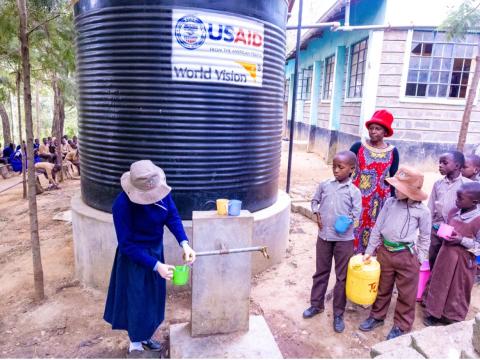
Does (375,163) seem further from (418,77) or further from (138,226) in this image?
(418,77)

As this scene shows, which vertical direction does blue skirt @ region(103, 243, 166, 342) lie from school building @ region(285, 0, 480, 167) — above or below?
below

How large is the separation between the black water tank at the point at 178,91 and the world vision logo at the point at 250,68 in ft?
0.03

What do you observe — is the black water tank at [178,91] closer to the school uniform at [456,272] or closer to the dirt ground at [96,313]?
the dirt ground at [96,313]

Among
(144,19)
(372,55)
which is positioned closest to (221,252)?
(144,19)

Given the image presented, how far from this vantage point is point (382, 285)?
3.24 meters

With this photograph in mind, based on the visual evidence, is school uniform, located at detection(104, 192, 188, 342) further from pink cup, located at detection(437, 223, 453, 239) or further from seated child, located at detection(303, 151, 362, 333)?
pink cup, located at detection(437, 223, 453, 239)

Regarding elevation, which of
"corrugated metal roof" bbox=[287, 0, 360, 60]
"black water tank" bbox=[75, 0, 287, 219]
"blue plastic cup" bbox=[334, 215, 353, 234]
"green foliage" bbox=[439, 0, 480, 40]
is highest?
"corrugated metal roof" bbox=[287, 0, 360, 60]

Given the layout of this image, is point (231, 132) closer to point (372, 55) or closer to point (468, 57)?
point (372, 55)

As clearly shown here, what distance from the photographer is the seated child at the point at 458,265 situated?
10.1ft

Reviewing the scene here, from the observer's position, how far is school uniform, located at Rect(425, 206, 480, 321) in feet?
10.1

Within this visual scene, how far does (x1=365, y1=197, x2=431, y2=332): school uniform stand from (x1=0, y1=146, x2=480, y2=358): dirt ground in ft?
1.21

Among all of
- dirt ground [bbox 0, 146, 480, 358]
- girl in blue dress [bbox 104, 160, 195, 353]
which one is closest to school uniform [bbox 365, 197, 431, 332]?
dirt ground [bbox 0, 146, 480, 358]

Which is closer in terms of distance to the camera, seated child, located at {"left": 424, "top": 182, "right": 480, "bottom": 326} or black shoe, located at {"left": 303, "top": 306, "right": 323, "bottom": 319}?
seated child, located at {"left": 424, "top": 182, "right": 480, "bottom": 326}

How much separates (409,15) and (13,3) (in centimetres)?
850
